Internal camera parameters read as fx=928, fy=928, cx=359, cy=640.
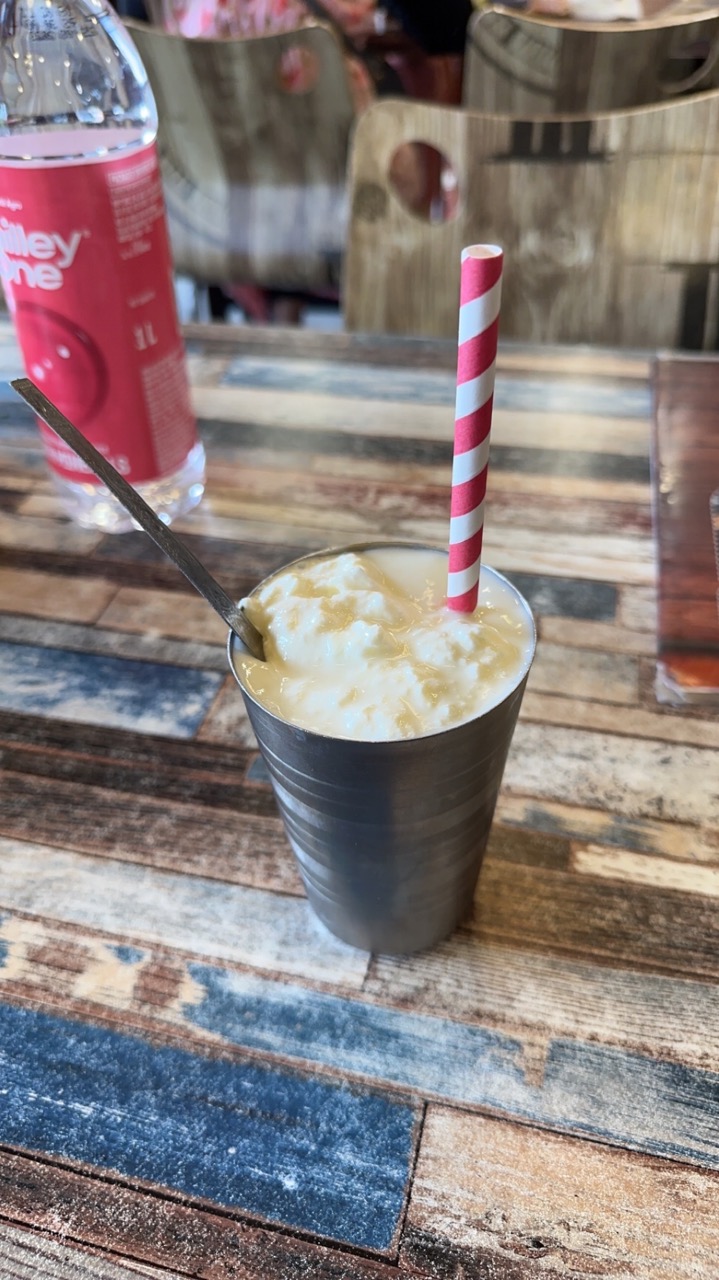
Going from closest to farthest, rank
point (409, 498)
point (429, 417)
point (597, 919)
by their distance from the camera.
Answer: point (597, 919)
point (409, 498)
point (429, 417)

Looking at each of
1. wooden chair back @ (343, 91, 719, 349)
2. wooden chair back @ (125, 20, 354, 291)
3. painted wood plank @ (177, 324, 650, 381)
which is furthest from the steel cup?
wooden chair back @ (125, 20, 354, 291)

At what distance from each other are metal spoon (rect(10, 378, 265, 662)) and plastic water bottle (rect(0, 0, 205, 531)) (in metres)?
0.30

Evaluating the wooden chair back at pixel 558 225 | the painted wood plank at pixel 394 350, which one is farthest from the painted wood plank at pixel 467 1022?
the wooden chair back at pixel 558 225

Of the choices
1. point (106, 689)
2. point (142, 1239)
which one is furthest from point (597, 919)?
point (106, 689)

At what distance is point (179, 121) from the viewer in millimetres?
1691

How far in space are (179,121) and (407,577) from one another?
1542 mm

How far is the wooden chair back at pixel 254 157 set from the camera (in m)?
1.55

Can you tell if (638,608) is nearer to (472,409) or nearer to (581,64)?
(472,409)

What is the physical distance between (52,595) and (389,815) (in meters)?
0.46

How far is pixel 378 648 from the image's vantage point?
44 centimetres

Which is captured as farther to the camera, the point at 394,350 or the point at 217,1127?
the point at 394,350

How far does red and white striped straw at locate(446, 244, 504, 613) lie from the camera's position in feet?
1.19

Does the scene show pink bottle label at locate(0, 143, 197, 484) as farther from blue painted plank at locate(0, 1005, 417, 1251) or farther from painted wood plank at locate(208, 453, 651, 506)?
blue painted plank at locate(0, 1005, 417, 1251)

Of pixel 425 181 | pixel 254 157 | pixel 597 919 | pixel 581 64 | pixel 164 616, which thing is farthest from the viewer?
pixel 425 181
